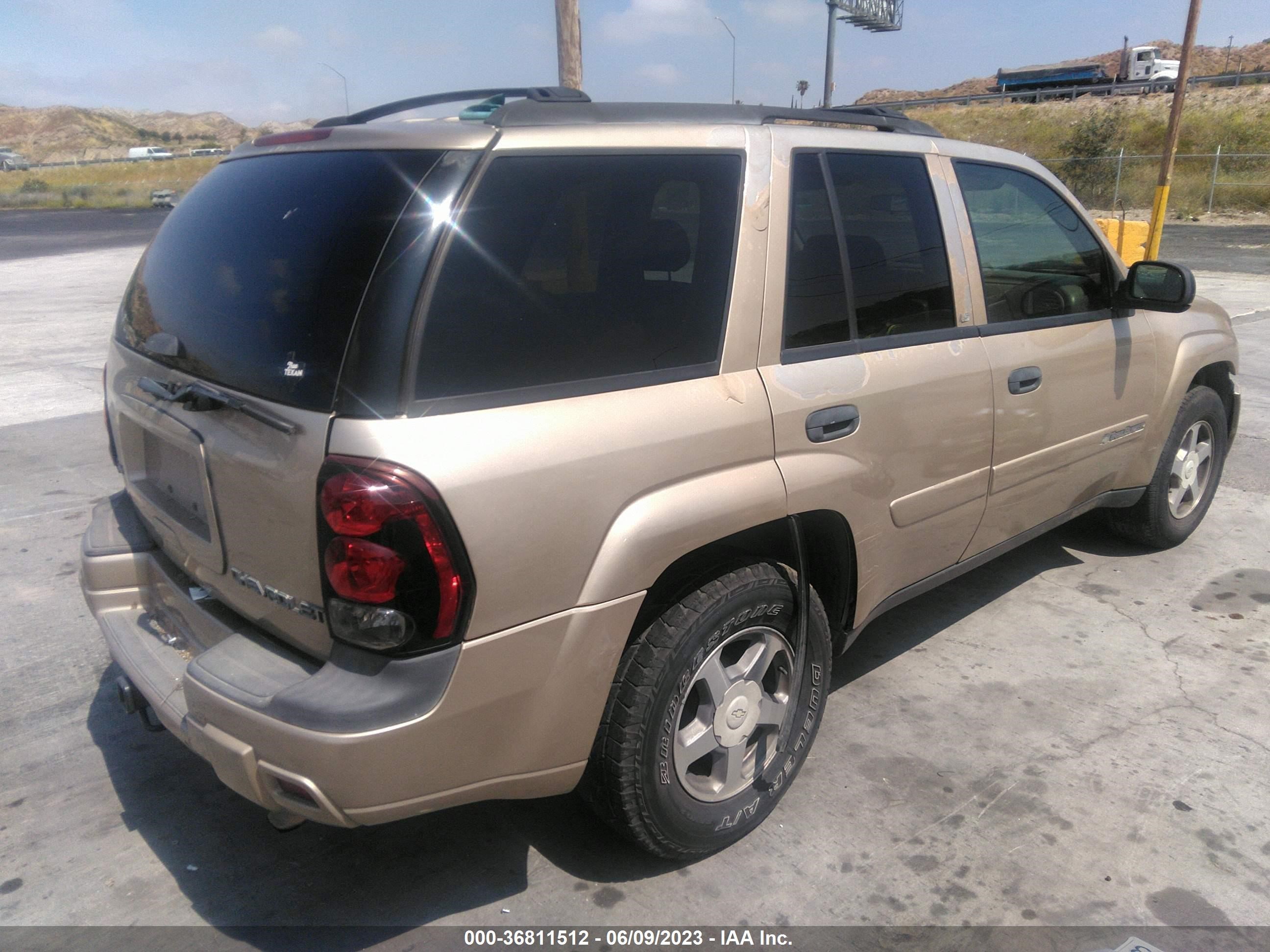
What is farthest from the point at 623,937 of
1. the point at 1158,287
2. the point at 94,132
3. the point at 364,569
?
the point at 94,132

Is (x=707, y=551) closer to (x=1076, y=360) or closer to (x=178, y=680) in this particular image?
(x=178, y=680)

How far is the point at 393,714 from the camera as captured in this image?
193 centimetres

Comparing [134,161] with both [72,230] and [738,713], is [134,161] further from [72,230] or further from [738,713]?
[738,713]

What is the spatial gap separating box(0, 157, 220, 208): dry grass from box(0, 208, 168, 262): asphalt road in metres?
3.56

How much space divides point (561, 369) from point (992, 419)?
1.77 meters

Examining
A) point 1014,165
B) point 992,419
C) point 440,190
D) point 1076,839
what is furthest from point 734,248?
point 1076,839

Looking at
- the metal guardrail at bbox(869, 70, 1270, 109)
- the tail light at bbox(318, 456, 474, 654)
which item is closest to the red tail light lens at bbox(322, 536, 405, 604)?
the tail light at bbox(318, 456, 474, 654)

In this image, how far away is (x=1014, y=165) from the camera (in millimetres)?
3600

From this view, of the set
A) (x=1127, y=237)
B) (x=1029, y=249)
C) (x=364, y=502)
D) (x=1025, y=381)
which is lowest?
(x=1127, y=237)

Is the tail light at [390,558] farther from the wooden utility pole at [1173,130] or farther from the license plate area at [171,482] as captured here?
the wooden utility pole at [1173,130]

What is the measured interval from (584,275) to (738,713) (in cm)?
122

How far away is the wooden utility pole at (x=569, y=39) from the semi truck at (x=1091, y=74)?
48.3 metres

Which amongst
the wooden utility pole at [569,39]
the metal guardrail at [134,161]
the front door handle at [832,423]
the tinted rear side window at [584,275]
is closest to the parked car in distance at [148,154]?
the metal guardrail at [134,161]

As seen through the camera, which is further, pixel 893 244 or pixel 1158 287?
pixel 1158 287
